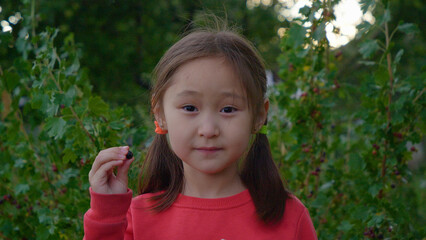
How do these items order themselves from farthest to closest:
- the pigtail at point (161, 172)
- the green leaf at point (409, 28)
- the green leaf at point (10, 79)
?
the green leaf at point (10, 79), the green leaf at point (409, 28), the pigtail at point (161, 172)

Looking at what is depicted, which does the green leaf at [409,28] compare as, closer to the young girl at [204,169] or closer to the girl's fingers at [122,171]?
the young girl at [204,169]

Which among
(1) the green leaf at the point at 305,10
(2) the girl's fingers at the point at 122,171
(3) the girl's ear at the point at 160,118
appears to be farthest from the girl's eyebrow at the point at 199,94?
(1) the green leaf at the point at 305,10

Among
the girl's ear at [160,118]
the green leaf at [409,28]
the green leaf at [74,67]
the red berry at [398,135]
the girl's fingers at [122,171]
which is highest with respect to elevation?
the green leaf at [409,28]

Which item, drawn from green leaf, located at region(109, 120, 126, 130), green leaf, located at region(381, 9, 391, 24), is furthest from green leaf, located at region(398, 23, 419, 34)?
green leaf, located at region(109, 120, 126, 130)

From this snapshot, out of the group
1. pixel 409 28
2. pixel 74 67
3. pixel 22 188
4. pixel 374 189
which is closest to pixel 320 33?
pixel 409 28

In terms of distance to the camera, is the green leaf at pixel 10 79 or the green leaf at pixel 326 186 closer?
the green leaf at pixel 10 79

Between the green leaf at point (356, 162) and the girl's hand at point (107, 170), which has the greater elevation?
the girl's hand at point (107, 170)

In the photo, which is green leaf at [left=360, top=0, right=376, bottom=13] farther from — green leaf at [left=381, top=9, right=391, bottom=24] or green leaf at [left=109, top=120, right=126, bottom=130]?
green leaf at [left=109, top=120, right=126, bottom=130]

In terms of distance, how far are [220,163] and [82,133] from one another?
719 mm

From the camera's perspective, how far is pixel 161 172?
1.89 m

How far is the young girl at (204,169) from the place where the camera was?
1.52 metres

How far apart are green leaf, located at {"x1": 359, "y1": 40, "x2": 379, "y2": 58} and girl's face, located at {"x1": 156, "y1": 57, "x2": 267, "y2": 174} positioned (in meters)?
0.98

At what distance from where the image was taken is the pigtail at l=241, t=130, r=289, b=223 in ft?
5.49

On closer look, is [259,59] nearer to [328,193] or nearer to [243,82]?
[243,82]
